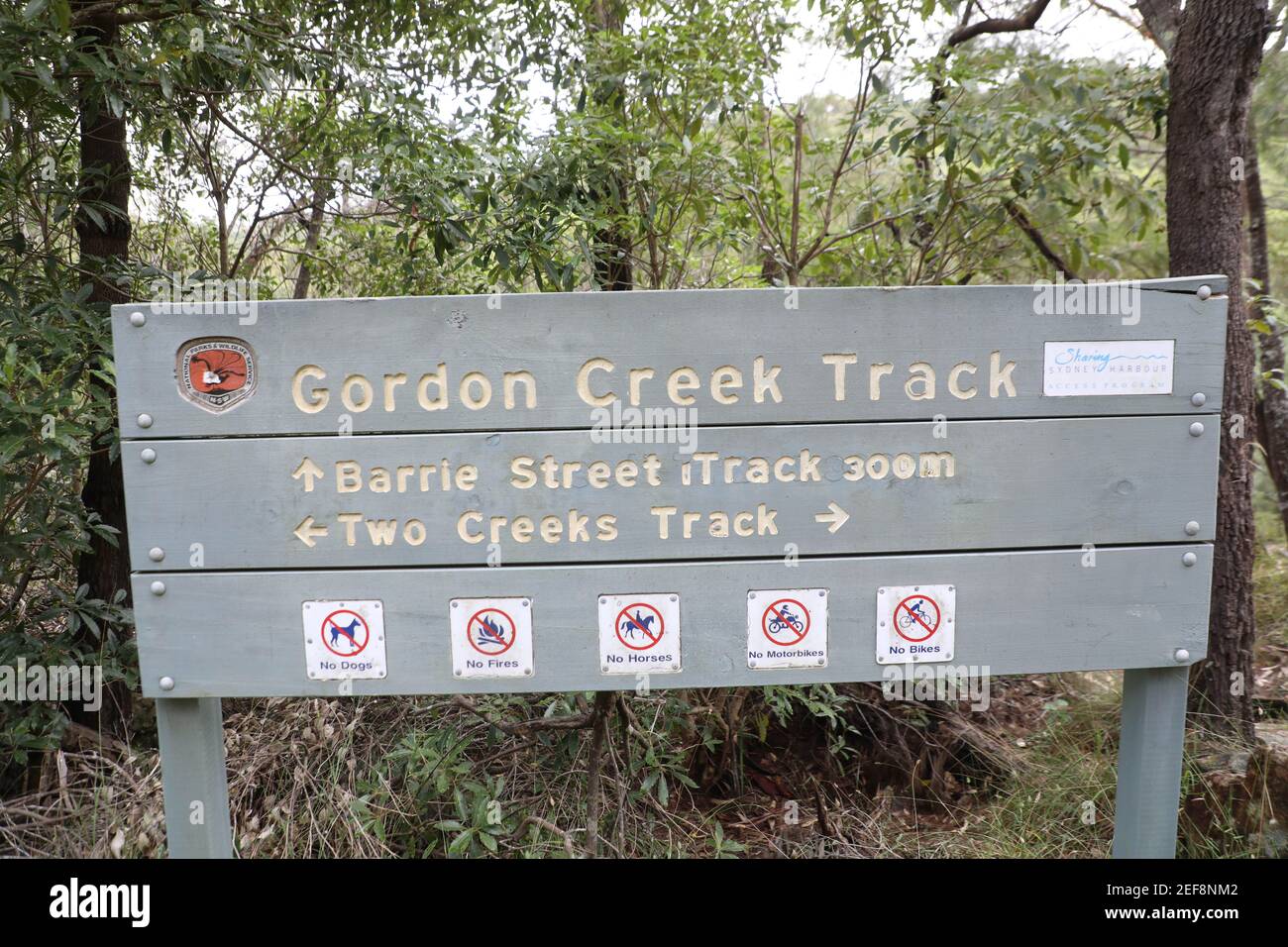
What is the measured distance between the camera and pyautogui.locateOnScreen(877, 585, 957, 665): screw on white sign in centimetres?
201

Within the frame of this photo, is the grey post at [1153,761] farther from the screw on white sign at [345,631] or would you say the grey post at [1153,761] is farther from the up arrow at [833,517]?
the screw on white sign at [345,631]

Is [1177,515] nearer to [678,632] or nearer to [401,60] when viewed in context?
[678,632]

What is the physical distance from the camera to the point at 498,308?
195 cm

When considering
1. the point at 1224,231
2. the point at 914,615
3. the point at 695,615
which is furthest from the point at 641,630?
the point at 1224,231

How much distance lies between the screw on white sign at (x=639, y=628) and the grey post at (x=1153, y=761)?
3.90 ft

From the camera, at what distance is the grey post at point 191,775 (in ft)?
6.65

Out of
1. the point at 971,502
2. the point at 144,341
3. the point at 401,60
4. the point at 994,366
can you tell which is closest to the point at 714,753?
the point at 971,502

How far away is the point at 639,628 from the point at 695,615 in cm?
14

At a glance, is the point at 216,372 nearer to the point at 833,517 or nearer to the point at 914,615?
the point at 833,517

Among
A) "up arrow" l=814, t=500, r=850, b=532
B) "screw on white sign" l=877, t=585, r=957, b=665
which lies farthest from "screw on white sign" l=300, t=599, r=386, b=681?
"screw on white sign" l=877, t=585, r=957, b=665

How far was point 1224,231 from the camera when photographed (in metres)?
3.20

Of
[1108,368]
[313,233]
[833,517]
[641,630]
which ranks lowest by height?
[641,630]

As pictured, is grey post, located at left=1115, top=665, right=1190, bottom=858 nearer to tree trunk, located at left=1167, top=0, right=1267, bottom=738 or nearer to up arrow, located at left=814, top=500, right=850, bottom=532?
up arrow, located at left=814, top=500, right=850, bottom=532
